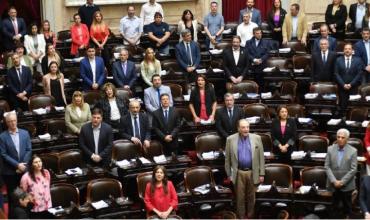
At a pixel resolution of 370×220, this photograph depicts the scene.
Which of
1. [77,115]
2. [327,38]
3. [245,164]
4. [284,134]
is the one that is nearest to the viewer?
[245,164]

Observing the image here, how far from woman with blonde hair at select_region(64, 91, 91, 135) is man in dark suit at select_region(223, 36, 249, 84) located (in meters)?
3.11

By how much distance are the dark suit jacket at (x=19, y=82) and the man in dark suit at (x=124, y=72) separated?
5.12ft

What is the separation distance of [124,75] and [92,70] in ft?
1.92

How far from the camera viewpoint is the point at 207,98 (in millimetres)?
14227

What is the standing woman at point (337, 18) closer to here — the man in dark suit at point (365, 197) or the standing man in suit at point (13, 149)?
the man in dark suit at point (365, 197)

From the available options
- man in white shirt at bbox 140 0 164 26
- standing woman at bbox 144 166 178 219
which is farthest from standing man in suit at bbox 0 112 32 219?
man in white shirt at bbox 140 0 164 26

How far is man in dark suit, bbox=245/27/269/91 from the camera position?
16.0 m

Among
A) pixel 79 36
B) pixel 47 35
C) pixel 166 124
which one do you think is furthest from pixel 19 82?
pixel 166 124

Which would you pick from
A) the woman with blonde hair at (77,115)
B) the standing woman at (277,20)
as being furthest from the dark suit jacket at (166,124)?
the standing woman at (277,20)

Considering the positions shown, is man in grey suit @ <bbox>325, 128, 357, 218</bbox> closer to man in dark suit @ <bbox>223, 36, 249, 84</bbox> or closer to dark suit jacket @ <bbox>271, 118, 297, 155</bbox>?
dark suit jacket @ <bbox>271, 118, 297, 155</bbox>

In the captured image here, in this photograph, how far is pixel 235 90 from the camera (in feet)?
50.0

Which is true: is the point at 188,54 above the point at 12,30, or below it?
below

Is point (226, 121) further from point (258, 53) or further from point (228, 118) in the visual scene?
point (258, 53)

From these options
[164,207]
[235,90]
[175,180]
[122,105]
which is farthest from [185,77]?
[164,207]
